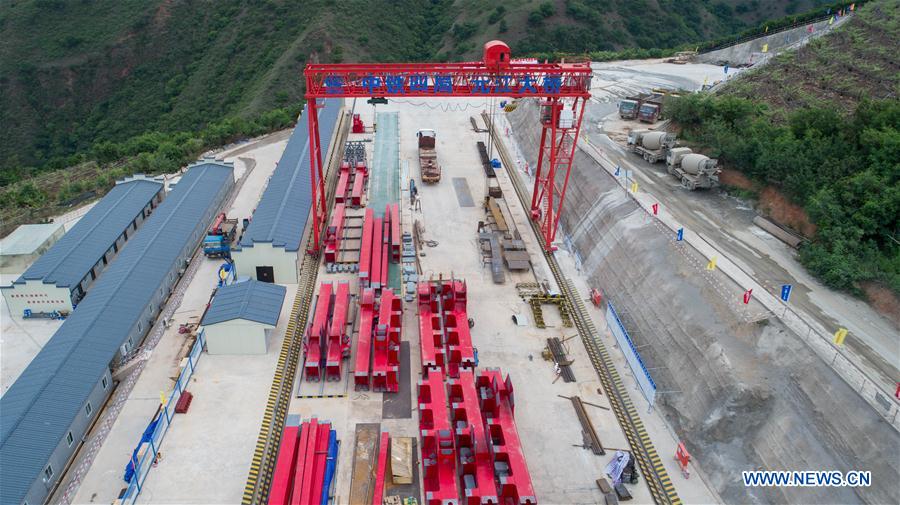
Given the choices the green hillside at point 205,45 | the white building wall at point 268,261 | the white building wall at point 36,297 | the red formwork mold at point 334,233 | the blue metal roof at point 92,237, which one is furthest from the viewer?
the green hillside at point 205,45

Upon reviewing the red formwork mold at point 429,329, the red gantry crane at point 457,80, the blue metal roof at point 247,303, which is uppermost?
the red gantry crane at point 457,80

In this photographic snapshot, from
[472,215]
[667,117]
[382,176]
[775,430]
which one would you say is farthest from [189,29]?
[775,430]

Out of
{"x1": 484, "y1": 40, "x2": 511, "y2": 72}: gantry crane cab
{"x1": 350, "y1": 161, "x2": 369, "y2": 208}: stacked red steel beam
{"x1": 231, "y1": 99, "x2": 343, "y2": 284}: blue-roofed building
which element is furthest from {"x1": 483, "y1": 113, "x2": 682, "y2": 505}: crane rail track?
{"x1": 231, "y1": 99, "x2": 343, "y2": 284}: blue-roofed building

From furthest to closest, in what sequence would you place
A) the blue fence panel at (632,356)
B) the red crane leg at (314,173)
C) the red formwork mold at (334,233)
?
the red formwork mold at (334,233) → the red crane leg at (314,173) → the blue fence panel at (632,356)

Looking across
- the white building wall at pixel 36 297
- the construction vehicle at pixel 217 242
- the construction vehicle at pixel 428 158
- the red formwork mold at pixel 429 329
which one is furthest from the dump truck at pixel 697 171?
the white building wall at pixel 36 297

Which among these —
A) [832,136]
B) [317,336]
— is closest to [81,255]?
[317,336]

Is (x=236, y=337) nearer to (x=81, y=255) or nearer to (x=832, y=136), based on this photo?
(x=81, y=255)

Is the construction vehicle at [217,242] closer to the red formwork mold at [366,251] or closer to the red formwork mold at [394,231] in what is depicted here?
the red formwork mold at [366,251]

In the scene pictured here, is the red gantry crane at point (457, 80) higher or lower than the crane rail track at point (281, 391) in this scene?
higher
